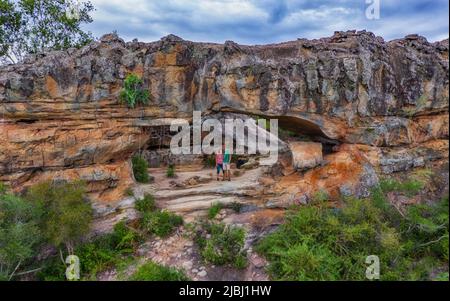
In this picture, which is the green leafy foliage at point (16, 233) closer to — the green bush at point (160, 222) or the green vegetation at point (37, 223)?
the green vegetation at point (37, 223)

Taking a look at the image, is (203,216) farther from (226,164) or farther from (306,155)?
(306,155)

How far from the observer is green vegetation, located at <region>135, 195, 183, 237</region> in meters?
9.33

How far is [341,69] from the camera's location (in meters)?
9.78

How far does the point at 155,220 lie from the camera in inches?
369

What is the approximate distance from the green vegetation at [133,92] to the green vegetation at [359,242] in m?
5.67

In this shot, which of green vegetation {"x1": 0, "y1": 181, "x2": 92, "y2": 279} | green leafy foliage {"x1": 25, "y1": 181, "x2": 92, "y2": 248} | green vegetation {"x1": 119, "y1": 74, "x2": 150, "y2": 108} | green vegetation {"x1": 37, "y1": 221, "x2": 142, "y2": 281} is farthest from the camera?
green vegetation {"x1": 119, "y1": 74, "x2": 150, "y2": 108}

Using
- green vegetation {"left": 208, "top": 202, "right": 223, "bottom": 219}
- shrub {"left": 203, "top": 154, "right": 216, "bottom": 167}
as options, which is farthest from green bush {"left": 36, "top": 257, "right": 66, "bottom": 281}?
shrub {"left": 203, "top": 154, "right": 216, "bottom": 167}

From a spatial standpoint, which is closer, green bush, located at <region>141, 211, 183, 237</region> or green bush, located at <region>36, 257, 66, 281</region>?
green bush, located at <region>36, 257, 66, 281</region>

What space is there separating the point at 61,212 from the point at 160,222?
271cm

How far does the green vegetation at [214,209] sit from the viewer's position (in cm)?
986

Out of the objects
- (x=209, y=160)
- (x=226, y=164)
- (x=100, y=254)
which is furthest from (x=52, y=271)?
(x=209, y=160)

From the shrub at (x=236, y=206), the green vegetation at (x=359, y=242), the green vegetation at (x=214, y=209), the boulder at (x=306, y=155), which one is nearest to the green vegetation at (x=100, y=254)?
the green vegetation at (x=214, y=209)

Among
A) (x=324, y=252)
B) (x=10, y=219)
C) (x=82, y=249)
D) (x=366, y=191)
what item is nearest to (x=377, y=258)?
(x=324, y=252)

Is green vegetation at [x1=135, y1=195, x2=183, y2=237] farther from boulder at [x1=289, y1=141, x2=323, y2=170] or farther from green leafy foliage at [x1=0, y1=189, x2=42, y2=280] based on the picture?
boulder at [x1=289, y1=141, x2=323, y2=170]
